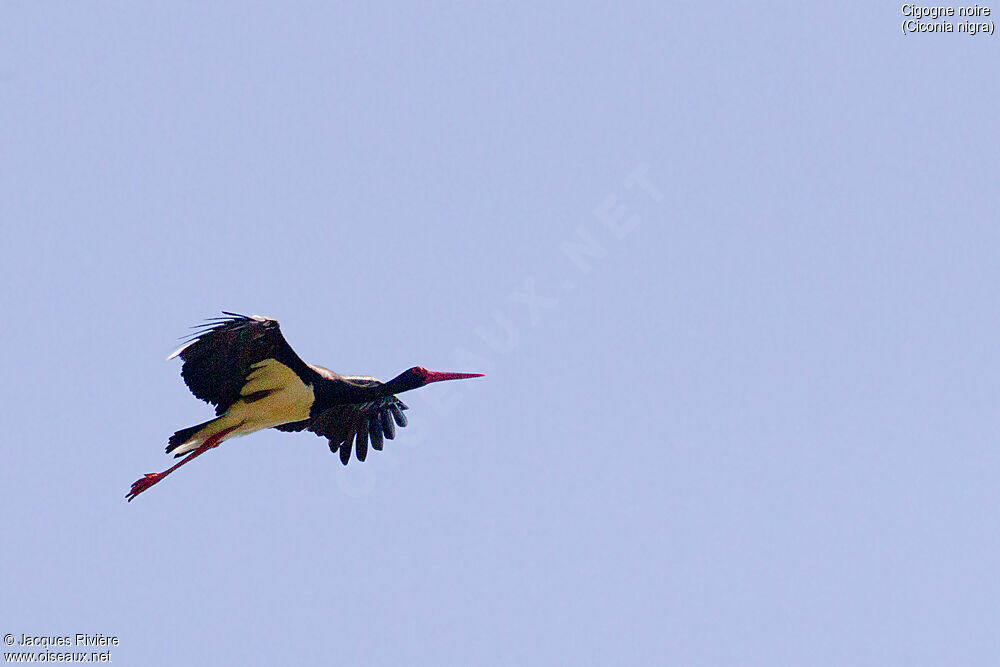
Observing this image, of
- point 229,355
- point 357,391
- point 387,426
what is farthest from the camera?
point 387,426

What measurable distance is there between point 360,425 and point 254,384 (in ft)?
10.1

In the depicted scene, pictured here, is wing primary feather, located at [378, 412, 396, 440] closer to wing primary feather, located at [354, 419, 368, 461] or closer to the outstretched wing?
the outstretched wing

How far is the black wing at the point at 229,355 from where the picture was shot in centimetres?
1891

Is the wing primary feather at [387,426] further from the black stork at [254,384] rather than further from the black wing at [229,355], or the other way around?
the black wing at [229,355]

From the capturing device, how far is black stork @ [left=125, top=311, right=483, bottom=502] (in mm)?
19156

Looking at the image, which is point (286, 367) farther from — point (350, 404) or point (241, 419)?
point (350, 404)

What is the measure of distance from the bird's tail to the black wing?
1.05 ft

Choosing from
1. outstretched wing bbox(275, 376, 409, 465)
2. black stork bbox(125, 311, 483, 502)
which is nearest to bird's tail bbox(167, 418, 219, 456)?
black stork bbox(125, 311, 483, 502)

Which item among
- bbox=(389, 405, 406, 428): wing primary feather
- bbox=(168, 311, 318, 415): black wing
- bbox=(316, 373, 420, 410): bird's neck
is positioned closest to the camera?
bbox=(168, 311, 318, 415): black wing

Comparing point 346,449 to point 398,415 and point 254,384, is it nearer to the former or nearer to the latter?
point 398,415

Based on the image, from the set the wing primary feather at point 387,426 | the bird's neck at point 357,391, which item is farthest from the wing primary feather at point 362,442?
the bird's neck at point 357,391

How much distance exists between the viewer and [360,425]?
74.8 feet

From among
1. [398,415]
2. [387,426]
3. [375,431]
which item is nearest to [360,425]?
[375,431]

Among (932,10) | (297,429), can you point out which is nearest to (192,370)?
(297,429)
